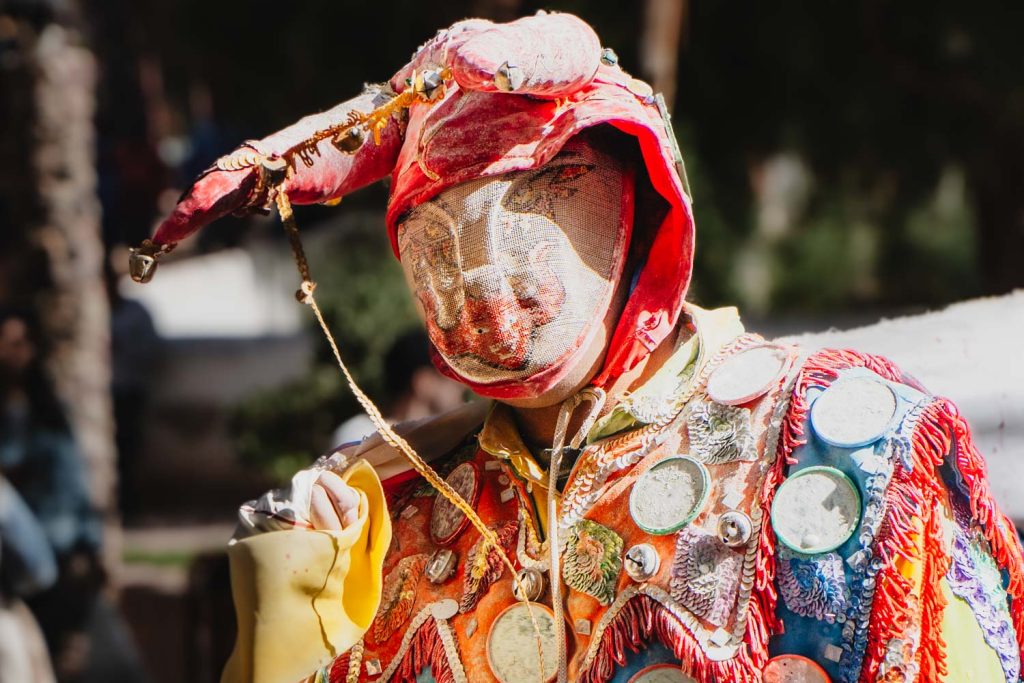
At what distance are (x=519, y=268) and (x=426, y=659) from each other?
738 millimetres

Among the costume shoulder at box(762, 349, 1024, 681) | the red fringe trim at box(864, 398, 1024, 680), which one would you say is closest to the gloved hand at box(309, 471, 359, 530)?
the costume shoulder at box(762, 349, 1024, 681)

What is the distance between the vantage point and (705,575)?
7.77 feet

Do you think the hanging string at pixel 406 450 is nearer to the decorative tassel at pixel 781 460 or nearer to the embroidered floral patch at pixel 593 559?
the embroidered floral patch at pixel 593 559

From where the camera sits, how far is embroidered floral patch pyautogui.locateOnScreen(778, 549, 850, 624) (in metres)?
2.27

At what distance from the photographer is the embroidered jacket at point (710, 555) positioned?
7.47 ft

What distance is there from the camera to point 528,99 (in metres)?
2.48

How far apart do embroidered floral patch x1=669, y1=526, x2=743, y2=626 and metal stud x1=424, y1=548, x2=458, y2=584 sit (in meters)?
0.48

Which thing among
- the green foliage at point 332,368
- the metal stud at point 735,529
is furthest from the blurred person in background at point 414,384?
the metal stud at point 735,529

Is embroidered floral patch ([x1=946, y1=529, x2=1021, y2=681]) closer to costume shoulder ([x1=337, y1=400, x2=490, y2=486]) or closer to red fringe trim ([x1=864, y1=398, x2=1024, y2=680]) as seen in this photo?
red fringe trim ([x1=864, y1=398, x2=1024, y2=680])

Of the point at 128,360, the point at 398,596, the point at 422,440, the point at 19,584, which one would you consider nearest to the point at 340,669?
the point at 398,596

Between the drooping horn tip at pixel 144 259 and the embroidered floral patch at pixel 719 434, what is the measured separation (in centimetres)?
96

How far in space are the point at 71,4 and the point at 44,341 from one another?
5.14 ft

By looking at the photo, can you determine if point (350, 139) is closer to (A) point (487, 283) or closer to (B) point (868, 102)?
(A) point (487, 283)


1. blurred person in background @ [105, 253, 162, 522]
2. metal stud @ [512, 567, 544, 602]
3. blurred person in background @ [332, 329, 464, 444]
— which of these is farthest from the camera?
blurred person in background @ [105, 253, 162, 522]
